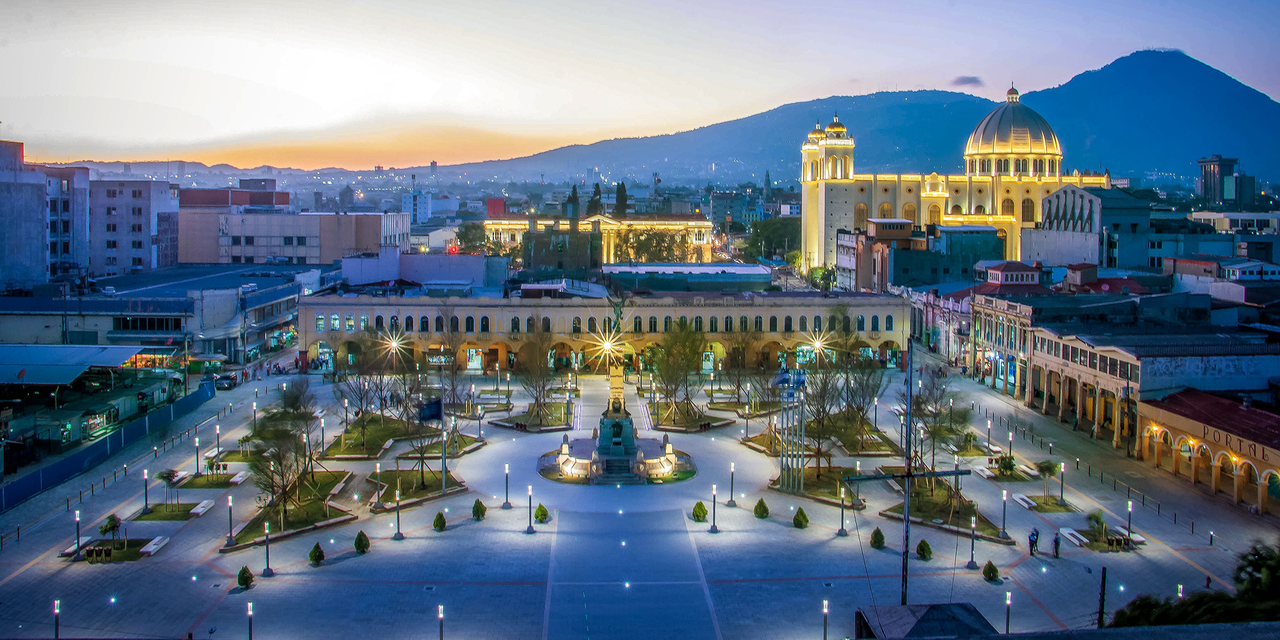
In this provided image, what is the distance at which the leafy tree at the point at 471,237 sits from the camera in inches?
5655

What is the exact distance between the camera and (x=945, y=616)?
12.0 meters

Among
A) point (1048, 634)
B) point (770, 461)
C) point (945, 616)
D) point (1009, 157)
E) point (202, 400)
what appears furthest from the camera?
point (1009, 157)

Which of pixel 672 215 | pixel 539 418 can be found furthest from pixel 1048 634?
pixel 672 215

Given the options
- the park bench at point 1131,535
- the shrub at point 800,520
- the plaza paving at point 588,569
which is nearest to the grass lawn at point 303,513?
the plaza paving at point 588,569

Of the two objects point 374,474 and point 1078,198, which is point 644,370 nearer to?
point 374,474

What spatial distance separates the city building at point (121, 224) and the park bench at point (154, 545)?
71.2 metres

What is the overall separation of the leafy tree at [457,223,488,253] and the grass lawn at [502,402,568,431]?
94.4m

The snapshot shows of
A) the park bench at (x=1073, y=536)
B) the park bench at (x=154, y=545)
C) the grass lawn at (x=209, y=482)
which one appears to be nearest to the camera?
the park bench at (x=154, y=545)

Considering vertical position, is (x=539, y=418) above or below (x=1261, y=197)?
below

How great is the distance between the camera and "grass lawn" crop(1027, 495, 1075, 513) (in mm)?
31938

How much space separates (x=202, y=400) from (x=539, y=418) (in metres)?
16.2

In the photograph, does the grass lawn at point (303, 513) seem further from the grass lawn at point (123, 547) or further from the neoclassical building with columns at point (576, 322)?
the neoclassical building with columns at point (576, 322)

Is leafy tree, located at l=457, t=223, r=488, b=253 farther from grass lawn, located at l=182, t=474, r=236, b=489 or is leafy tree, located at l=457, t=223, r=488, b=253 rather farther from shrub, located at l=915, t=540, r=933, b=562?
shrub, located at l=915, t=540, r=933, b=562

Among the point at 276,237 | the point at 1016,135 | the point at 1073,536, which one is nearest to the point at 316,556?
the point at 1073,536
